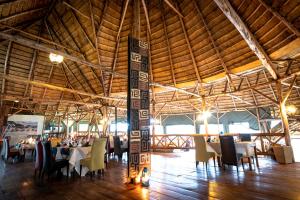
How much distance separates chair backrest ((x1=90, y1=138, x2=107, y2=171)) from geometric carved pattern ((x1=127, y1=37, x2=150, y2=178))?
94cm

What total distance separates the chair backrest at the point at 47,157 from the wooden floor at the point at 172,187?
35 cm

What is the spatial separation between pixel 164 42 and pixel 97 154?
6.58m

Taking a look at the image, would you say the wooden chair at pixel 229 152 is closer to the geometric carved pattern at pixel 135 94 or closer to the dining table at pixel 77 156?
the geometric carved pattern at pixel 135 94

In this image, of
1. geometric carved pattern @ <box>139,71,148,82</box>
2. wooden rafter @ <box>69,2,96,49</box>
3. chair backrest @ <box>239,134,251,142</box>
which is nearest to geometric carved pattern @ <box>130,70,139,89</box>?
→ geometric carved pattern @ <box>139,71,148,82</box>

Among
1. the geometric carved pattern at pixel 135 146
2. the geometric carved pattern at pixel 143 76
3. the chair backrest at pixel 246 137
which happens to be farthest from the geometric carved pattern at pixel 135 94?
the chair backrest at pixel 246 137

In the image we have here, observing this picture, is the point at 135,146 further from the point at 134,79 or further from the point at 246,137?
the point at 246,137

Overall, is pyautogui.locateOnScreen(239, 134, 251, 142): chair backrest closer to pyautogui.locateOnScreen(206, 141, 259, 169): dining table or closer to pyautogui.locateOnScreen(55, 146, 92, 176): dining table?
pyautogui.locateOnScreen(206, 141, 259, 169): dining table

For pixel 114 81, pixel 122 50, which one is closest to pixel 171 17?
pixel 122 50

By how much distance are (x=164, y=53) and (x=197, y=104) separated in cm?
669

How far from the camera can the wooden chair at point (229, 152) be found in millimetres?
4637

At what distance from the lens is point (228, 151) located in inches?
189

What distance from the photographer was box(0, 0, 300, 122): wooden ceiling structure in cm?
595

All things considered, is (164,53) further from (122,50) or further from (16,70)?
(16,70)

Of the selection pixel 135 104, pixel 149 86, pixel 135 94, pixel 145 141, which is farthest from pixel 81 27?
pixel 145 141
